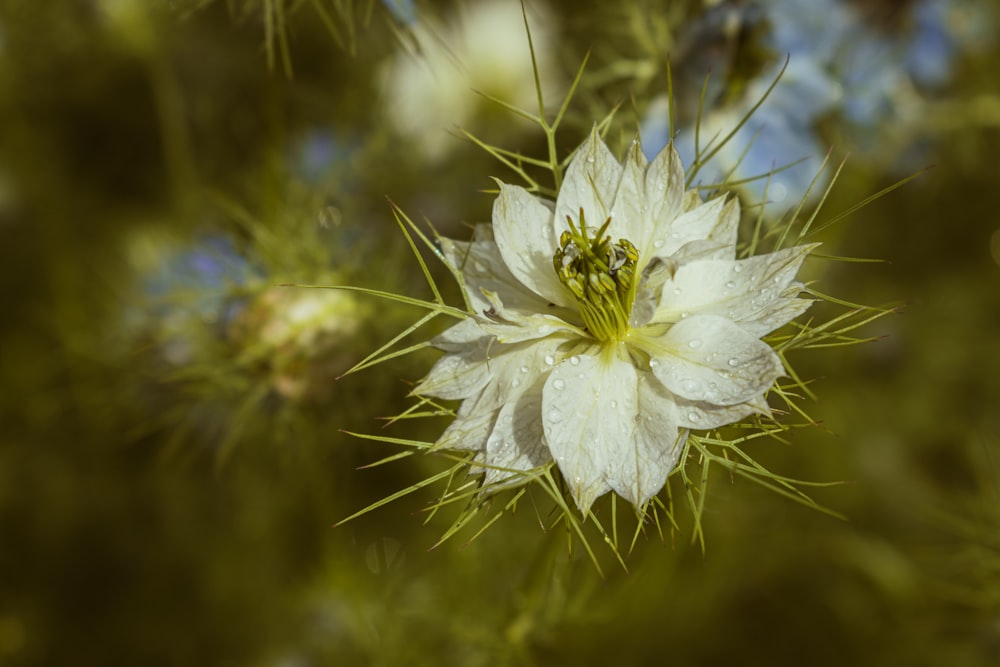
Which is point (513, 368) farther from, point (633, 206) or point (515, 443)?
point (633, 206)

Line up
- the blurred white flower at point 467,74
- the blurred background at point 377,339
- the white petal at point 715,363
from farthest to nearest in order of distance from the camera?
the blurred white flower at point 467,74
the blurred background at point 377,339
the white petal at point 715,363

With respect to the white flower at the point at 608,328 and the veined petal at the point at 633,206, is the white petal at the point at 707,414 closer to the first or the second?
the white flower at the point at 608,328

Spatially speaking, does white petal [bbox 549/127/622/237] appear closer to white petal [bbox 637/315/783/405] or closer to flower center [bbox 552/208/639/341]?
flower center [bbox 552/208/639/341]

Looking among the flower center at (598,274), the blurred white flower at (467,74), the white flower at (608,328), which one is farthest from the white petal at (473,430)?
the blurred white flower at (467,74)

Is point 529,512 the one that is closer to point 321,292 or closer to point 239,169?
point 321,292

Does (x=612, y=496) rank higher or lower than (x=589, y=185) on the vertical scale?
lower

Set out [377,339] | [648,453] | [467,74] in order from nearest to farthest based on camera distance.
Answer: [648,453]
[377,339]
[467,74]

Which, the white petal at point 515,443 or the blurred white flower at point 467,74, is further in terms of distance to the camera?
the blurred white flower at point 467,74

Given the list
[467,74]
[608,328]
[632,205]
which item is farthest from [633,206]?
[467,74]

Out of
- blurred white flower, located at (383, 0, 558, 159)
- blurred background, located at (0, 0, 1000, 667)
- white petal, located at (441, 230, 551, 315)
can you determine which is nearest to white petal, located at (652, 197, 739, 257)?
white petal, located at (441, 230, 551, 315)
